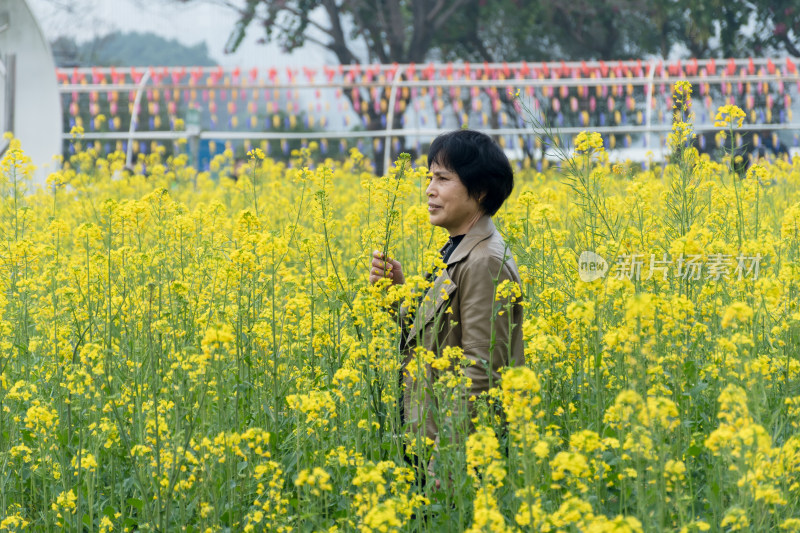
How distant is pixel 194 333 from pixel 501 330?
1.37 meters

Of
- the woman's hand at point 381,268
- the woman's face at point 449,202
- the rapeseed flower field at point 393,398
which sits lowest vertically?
the rapeseed flower field at point 393,398

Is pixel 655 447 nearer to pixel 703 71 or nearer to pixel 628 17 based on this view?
pixel 703 71

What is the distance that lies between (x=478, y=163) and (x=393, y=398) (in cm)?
85

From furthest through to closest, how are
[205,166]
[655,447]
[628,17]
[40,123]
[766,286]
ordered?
[628,17] < [205,166] < [40,123] < [766,286] < [655,447]

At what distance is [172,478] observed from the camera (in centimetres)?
238

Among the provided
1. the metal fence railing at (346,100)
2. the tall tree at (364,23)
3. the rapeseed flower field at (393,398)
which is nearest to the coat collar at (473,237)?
the rapeseed flower field at (393,398)

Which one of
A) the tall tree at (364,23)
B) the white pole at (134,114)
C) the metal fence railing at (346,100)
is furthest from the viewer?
the tall tree at (364,23)

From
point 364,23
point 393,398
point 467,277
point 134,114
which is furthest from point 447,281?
point 364,23

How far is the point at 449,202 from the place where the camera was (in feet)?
9.74

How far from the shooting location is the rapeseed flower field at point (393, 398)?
6.88 ft

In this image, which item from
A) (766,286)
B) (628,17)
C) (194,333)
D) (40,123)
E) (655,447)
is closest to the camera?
(655,447)

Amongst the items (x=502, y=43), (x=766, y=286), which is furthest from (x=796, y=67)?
(x=502, y=43)

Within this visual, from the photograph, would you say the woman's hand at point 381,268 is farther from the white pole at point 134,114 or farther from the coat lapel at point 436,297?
the white pole at point 134,114

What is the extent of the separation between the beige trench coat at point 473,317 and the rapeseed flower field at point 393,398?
0.06 meters
